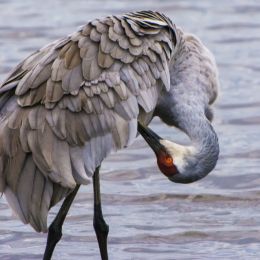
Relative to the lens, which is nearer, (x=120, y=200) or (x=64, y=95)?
(x=64, y=95)

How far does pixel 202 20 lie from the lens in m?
17.2

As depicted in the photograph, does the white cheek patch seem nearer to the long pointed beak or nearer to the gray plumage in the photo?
the long pointed beak

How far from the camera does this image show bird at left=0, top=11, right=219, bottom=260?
918cm

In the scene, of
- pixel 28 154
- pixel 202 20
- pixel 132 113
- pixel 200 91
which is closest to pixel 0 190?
pixel 28 154

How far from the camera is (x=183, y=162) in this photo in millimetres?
9688

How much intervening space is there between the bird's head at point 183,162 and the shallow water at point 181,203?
81 cm

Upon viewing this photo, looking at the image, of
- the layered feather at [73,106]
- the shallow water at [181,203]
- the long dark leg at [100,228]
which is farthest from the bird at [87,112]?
the shallow water at [181,203]

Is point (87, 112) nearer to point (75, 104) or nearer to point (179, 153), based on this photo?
point (75, 104)

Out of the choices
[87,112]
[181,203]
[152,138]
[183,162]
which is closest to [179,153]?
[183,162]

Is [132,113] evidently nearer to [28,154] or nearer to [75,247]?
[28,154]

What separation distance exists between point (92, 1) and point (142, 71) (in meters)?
8.81

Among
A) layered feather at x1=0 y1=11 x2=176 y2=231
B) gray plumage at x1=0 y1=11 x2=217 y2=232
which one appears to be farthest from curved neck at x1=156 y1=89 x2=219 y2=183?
layered feather at x1=0 y1=11 x2=176 y2=231

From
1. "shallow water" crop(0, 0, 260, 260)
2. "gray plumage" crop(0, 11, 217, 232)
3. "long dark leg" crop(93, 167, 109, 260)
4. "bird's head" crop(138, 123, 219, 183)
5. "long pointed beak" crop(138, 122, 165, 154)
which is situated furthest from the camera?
"shallow water" crop(0, 0, 260, 260)

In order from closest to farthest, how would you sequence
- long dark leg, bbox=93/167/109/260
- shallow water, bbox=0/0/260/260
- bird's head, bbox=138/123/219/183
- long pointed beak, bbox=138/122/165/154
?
bird's head, bbox=138/123/219/183 < long pointed beak, bbox=138/122/165/154 < long dark leg, bbox=93/167/109/260 < shallow water, bbox=0/0/260/260
